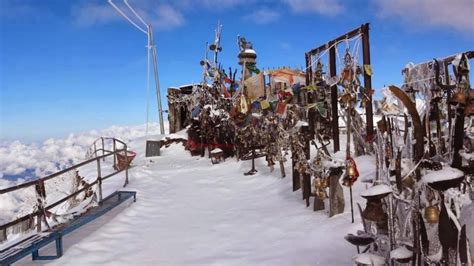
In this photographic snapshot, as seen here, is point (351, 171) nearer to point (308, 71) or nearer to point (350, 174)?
point (350, 174)

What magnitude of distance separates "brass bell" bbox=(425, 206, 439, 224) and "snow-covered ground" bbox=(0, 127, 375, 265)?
1.01m

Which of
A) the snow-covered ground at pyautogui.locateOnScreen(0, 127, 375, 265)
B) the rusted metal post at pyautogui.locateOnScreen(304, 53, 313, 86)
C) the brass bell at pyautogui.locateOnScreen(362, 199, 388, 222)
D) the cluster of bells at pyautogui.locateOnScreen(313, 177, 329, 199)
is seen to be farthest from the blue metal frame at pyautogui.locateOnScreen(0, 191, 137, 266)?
the rusted metal post at pyautogui.locateOnScreen(304, 53, 313, 86)

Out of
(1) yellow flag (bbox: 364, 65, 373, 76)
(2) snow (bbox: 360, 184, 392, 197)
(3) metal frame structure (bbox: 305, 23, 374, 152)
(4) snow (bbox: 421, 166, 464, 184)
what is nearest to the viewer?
(4) snow (bbox: 421, 166, 464, 184)

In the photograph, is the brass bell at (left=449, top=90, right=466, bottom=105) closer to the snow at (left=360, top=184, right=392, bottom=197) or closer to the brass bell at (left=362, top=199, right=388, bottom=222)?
the snow at (left=360, top=184, right=392, bottom=197)

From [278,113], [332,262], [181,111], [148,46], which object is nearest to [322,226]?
[332,262]

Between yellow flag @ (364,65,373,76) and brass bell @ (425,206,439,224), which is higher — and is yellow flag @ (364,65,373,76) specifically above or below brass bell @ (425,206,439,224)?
above

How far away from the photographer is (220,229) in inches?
216

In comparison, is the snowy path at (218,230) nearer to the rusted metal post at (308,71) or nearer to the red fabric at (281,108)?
the red fabric at (281,108)

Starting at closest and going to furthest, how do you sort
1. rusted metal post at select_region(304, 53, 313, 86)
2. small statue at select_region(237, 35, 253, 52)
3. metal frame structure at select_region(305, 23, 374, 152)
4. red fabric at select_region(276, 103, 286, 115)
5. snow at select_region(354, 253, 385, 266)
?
snow at select_region(354, 253, 385, 266) < metal frame structure at select_region(305, 23, 374, 152) < red fabric at select_region(276, 103, 286, 115) < rusted metal post at select_region(304, 53, 313, 86) < small statue at select_region(237, 35, 253, 52)

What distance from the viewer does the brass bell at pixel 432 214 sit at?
7.79 feet

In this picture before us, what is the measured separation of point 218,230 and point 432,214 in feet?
11.8

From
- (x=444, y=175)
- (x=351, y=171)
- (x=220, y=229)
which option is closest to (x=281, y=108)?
(x=220, y=229)

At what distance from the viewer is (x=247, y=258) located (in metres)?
4.18

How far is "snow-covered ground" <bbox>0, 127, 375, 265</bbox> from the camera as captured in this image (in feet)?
13.9
